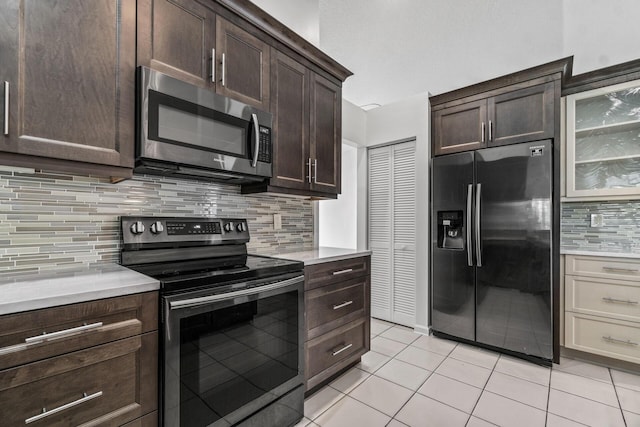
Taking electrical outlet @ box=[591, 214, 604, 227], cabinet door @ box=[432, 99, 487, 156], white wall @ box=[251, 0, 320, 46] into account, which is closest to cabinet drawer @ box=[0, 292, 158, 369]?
white wall @ box=[251, 0, 320, 46]

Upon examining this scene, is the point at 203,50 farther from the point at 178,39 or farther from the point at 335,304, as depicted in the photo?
the point at 335,304

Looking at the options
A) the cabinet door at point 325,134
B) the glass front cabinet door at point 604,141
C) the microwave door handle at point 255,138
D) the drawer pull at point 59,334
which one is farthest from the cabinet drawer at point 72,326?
the glass front cabinet door at point 604,141

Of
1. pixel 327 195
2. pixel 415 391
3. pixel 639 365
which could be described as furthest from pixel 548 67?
pixel 415 391

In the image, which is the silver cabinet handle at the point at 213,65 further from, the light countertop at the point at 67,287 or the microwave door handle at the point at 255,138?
the light countertop at the point at 67,287

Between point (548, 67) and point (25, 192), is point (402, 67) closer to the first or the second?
point (548, 67)

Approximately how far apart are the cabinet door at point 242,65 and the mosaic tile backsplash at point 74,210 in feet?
2.06

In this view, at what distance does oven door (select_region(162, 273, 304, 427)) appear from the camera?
1185 mm

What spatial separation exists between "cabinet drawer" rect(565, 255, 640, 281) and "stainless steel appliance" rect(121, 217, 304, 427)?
7.79 ft

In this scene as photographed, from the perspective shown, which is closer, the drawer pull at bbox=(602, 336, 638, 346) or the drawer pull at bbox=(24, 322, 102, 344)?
the drawer pull at bbox=(24, 322, 102, 344)

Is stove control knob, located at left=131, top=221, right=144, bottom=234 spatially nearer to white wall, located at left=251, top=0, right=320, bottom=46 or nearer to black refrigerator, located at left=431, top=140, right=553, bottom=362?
white wall, located at left=251, top=0, right=320, bottom=46

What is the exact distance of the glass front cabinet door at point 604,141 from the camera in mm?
2604

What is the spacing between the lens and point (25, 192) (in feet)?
4.32

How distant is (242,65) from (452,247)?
243cm

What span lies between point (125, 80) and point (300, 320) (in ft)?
4.96
